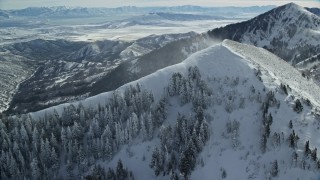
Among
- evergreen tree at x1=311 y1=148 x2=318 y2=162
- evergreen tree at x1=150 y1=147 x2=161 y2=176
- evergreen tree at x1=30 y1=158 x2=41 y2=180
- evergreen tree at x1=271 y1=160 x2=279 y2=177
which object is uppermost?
evergreen tree at x1=311 y1=148 x2=318 y2=162

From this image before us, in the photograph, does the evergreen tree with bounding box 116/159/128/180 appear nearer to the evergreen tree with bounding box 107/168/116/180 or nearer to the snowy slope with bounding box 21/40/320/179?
the evergreen tree with bounding box 107/168/116/180

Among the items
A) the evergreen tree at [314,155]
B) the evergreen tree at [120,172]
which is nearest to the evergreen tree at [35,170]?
the evergreen tree at [120,172]

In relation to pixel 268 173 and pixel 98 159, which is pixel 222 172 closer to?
pixel 268 173

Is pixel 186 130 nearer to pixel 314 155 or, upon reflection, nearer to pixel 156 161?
pixel 156 161

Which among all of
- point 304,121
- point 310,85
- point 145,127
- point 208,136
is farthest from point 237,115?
point 310,85

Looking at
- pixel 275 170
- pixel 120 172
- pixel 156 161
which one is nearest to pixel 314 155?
pixel 275 170

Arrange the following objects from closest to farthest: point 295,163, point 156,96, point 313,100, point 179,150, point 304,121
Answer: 1. point 295,163
2. point 304,121
3. point 179,150
4. point 313,100
5. point 156,96

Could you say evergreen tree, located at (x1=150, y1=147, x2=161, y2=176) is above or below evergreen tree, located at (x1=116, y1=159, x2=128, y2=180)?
above

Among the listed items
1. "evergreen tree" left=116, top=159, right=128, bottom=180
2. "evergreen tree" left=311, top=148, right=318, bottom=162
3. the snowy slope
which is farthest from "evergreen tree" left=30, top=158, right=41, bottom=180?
"evergreen tree" left=311, top=148, right=318, bottom=162
